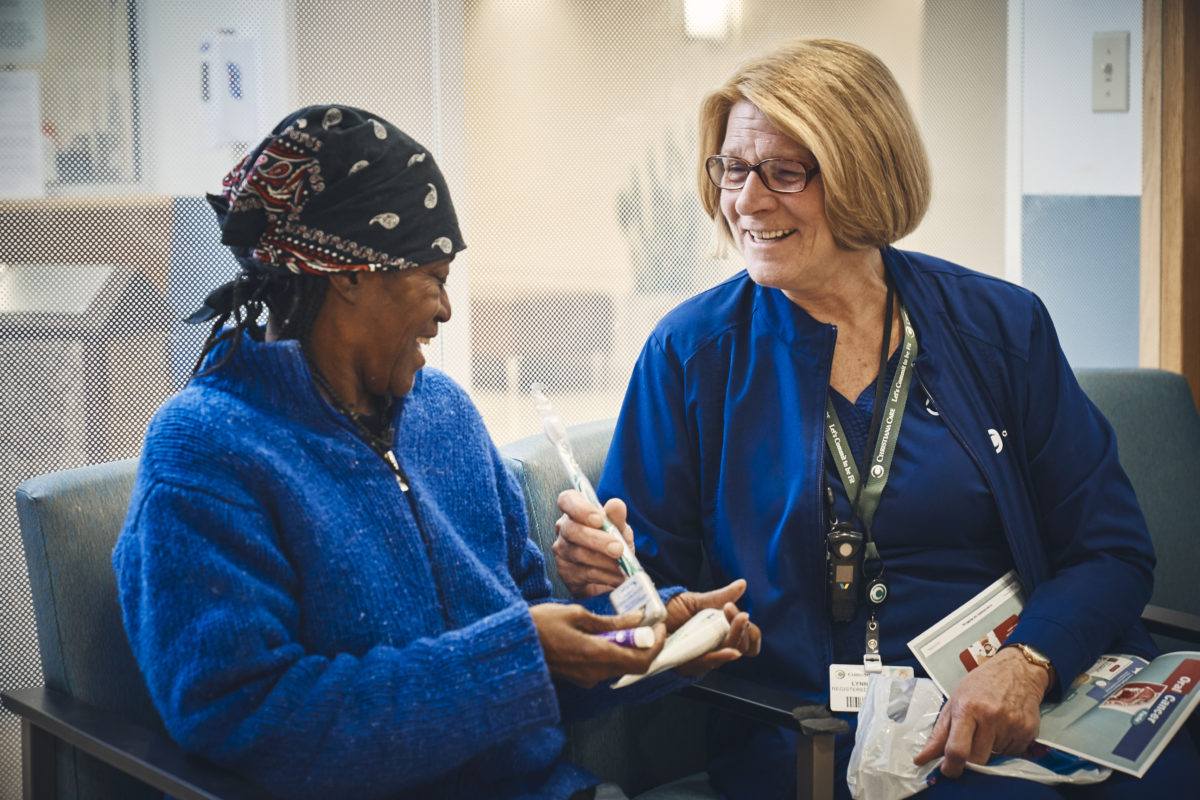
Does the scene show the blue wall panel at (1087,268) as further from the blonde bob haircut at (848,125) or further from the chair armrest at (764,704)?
the chair armrest at (764,704)

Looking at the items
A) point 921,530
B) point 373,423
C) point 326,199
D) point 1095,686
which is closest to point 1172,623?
point 1095,686

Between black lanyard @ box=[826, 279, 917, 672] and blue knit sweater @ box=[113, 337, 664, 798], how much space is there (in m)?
0.61

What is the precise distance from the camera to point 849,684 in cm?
161

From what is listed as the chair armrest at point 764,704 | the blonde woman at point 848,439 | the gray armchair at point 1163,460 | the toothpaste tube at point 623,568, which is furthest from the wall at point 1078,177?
the toothpaste tube at point 623,568

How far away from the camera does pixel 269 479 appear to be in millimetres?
1200

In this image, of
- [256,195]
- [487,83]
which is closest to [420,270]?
[256,195]

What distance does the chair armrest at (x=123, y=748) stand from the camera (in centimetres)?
113

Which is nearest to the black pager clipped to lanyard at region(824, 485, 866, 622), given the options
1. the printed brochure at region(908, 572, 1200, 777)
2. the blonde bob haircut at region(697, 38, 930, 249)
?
the printed brochure at region(908, 572, 1200, 777)

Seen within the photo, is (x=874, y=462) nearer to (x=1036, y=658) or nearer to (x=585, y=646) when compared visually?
(x=1036, y=658)

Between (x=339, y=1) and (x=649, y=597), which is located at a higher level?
(x=339, y=1)

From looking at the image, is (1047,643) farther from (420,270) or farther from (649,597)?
(420,270)

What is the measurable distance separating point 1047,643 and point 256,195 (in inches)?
50.5

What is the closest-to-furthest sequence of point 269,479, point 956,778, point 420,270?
point 269,479, point 420,270, point 956,778

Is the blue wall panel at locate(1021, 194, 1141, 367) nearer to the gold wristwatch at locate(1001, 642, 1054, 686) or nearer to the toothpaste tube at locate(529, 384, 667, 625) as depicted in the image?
the gold wristwatch at locate(1001, 642, 1054, 686)
